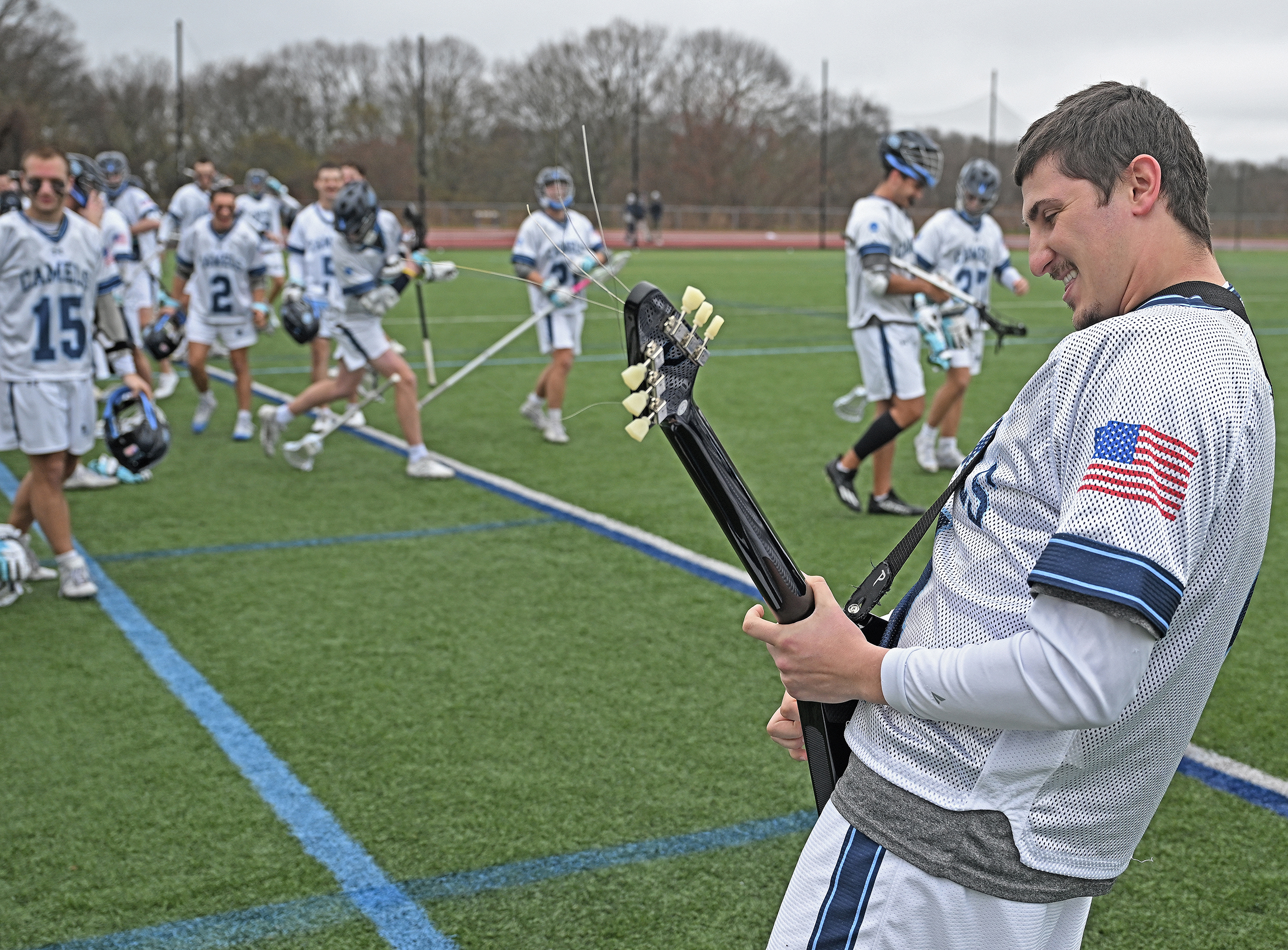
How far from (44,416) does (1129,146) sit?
5582 millimetres

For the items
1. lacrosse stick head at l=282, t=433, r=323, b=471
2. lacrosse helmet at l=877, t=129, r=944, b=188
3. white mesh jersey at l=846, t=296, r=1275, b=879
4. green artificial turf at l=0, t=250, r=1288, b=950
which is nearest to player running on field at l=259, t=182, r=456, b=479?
lacrosse stick head at l=282, t=433, r=323, b=471

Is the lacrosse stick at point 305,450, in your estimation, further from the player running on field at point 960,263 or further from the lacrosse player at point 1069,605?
the lacrosse player at point 1069,605

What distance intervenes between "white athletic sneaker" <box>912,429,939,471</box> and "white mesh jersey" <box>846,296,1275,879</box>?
7.50 meters

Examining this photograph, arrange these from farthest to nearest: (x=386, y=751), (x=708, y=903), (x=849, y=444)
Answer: (x=849, y=444), (x=386, y=751), (x=708, y=903)

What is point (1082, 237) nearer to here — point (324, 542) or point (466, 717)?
point (466, 717)

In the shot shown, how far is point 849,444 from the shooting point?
10.0 m

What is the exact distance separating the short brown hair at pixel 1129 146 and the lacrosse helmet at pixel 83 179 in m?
7.31

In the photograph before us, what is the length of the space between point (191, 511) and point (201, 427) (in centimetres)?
313

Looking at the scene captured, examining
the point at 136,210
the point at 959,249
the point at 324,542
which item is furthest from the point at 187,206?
the point at 959,249

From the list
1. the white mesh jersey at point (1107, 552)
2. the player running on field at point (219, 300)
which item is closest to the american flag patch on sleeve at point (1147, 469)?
the white mesh jersey at point (1107, 552)

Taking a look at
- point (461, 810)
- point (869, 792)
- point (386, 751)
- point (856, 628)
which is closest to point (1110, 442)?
point (856, 628)

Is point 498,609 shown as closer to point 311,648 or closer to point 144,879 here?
point 311,648

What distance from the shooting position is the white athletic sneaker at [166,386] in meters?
12.6

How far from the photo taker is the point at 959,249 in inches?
347
